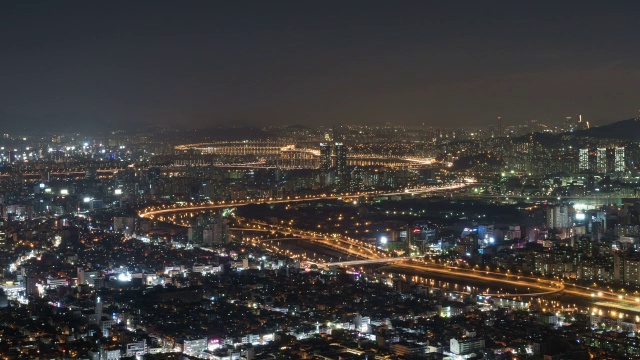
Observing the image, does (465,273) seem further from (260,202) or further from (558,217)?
(260,202)

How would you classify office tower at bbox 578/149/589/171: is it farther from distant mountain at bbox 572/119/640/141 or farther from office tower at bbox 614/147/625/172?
distant mountain at bbox 572/119/640/141

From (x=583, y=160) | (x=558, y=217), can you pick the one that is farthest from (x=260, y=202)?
(x=583, y=160)

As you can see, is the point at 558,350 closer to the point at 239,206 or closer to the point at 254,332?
the point at 254,332

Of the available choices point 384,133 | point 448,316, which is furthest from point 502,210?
point 384,133

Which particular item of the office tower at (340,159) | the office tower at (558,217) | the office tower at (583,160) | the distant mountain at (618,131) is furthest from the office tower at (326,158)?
the office tower at (558,217)

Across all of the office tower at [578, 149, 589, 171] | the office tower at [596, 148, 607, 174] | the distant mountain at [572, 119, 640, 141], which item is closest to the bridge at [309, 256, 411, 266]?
the office tower at [596, 148, 607, 174]

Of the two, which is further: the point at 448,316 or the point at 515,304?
the point at 515,304
